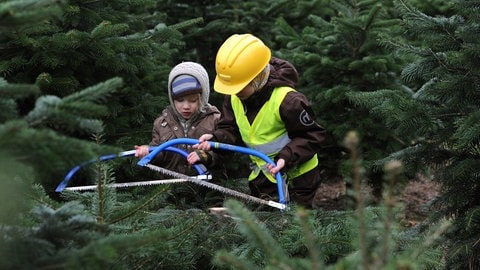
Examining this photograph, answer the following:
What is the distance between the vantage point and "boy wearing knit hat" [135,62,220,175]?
4961 millimetres

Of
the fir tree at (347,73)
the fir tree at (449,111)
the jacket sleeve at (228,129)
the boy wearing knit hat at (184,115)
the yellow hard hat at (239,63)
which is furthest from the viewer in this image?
the fir tree at (347,73)

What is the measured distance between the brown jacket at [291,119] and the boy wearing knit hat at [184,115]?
30 centimetres

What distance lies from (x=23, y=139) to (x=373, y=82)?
5.33 m

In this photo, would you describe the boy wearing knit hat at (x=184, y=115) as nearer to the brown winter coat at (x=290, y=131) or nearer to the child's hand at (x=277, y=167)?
the brown winter coat at (x=290, y=131)

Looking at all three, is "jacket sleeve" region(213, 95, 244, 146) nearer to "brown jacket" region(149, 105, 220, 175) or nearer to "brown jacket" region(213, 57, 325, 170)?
"brown jacket" region(213, 57, 325, 170)

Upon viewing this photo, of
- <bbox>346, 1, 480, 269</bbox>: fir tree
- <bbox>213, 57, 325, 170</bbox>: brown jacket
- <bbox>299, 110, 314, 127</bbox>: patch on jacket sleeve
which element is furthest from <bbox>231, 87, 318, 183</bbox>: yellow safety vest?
<bbox>346, 1, 480, 269</bbox>: fir tree

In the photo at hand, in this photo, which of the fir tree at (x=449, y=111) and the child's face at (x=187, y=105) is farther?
the child's face at (x=187, y=105)

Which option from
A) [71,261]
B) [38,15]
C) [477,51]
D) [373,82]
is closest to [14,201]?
[71,261]

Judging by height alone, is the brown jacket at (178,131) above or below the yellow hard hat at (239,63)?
below

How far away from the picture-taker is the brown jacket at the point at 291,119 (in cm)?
455

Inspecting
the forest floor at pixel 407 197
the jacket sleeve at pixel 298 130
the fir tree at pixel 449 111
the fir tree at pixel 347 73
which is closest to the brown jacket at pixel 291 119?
the jacket sleeve at pixel 298 130

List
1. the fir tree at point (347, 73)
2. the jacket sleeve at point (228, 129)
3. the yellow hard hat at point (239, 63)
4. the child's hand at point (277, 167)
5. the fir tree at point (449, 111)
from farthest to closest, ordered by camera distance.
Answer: the fir tree at point (347, 73), the jacket sleeve at point (228, 129), the yellow hard hat at point (239, 63), the fir tree at point (449, 111), the child's hand at point (277, 167)

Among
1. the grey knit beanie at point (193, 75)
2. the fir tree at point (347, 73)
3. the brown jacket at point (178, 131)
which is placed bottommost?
the fir tree at point (347, 73)

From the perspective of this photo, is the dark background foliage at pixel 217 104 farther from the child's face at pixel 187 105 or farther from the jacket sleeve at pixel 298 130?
the child's face at pixel 187 105
